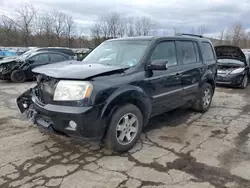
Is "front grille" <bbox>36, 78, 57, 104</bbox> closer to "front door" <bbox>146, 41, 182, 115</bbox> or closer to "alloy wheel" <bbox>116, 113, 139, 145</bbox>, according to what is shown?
"alloy wheel" <bbox>116, 113, 139, 145</bbox>

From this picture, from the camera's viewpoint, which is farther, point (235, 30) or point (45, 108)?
point (235, 30)

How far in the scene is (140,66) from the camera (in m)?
3.76

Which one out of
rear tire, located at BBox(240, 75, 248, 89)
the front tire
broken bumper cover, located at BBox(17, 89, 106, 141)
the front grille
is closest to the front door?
the front tire

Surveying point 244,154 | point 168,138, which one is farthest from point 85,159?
point 244,154

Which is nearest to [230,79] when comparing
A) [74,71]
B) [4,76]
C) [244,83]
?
[244,83]

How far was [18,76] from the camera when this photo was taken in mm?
10641

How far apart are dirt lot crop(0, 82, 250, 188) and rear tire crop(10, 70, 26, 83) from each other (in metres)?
6.12

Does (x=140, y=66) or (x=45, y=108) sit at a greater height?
(x=140, y=66)

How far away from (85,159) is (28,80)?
8980 millimetres

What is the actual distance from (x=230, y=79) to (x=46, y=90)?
26.7 feet

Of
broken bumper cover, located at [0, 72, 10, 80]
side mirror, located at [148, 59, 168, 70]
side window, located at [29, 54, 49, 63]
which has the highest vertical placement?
side mirror, located at [148, 59, 168, 70]

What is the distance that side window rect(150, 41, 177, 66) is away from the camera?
13.5 ft

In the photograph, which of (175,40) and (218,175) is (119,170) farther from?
(175,40)

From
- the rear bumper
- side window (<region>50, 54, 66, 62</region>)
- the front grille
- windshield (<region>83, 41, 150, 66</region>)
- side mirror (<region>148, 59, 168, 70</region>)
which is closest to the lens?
the front grille
